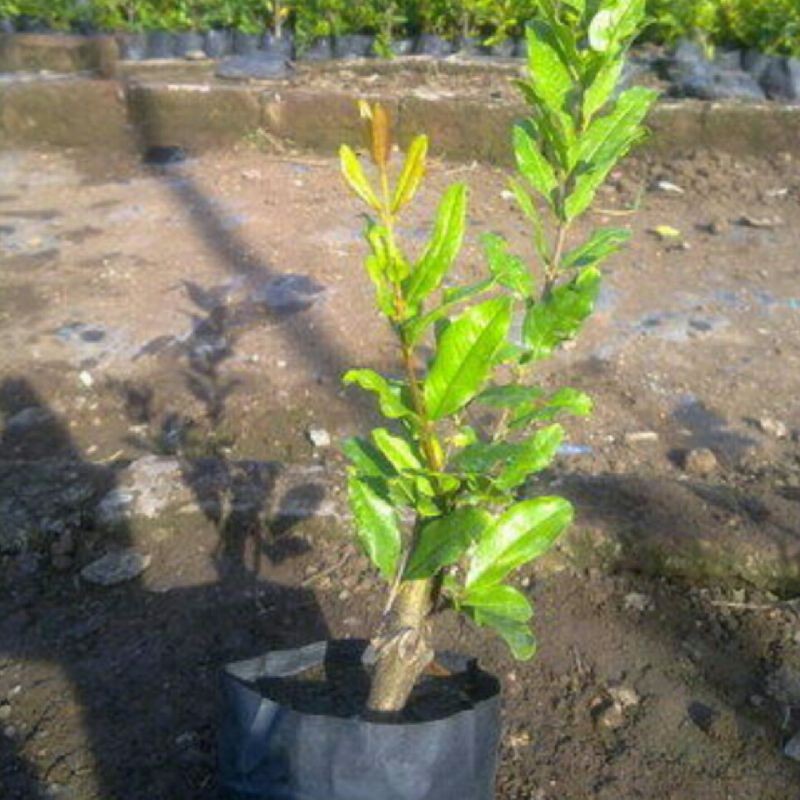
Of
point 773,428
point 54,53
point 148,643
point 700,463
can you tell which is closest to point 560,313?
point 148,643

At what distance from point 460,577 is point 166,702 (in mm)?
674

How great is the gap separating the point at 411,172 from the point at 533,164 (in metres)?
0.42

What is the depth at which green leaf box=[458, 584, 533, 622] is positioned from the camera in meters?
1.43

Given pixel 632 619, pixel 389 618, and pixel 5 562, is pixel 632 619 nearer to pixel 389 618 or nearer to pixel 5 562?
pixel 389 618

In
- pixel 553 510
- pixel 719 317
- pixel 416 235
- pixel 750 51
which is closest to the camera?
pixel 553 510

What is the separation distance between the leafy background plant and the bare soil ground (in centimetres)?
132

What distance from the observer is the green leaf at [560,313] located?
138 cm

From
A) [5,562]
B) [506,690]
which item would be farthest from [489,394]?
[5,562]

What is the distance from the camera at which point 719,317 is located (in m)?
4.22

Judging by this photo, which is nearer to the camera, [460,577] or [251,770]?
[251,770]

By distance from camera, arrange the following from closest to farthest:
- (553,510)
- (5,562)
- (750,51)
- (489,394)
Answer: (489,394) → (553,510) → (5,562) → (750,51)

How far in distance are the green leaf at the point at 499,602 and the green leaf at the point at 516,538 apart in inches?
0.4

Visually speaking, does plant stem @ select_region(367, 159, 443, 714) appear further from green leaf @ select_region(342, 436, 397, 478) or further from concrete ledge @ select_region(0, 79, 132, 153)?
concrete ledge @ select_region(0, 79, 132, 153)

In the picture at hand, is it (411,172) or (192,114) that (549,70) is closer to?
(411,172)
